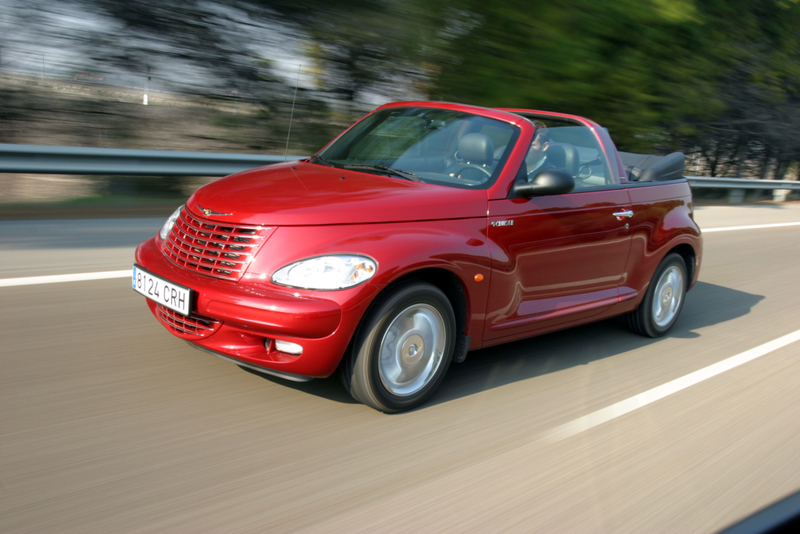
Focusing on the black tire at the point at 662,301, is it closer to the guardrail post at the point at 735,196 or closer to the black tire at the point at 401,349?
the black tire at the point at 401,349

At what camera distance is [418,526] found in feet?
8.93

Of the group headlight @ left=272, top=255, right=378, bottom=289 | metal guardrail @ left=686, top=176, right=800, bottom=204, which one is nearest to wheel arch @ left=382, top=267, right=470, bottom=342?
headlight @ left=272, top=255, right=378, bottom=289

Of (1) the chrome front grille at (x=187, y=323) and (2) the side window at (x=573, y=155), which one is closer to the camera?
(1) the chrome front grille at (x=187, y=323)

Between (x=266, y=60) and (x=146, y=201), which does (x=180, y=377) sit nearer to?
(x=146, y=201)

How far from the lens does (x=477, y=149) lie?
4.30 m

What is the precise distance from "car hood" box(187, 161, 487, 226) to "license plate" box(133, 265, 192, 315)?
0.39m

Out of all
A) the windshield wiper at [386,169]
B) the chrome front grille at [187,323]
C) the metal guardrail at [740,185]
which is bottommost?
the chrome front grille at [187,323]

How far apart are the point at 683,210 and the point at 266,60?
292 inches

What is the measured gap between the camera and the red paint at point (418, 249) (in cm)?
332

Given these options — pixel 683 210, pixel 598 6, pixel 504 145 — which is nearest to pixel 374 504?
pixel 504 145

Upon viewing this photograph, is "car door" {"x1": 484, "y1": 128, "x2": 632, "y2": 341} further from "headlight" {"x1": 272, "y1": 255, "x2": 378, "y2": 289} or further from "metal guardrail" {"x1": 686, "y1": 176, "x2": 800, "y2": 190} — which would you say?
"metal guardrail" {"x1": 686, "y1": 176, "x2": 800, "y2": 190}

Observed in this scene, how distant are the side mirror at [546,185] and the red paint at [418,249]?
0.20 ft

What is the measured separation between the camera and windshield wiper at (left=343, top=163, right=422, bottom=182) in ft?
13.5

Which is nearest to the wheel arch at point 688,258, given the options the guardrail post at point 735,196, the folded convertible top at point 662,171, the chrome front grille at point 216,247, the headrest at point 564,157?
the folded convertible top at point 662,171
